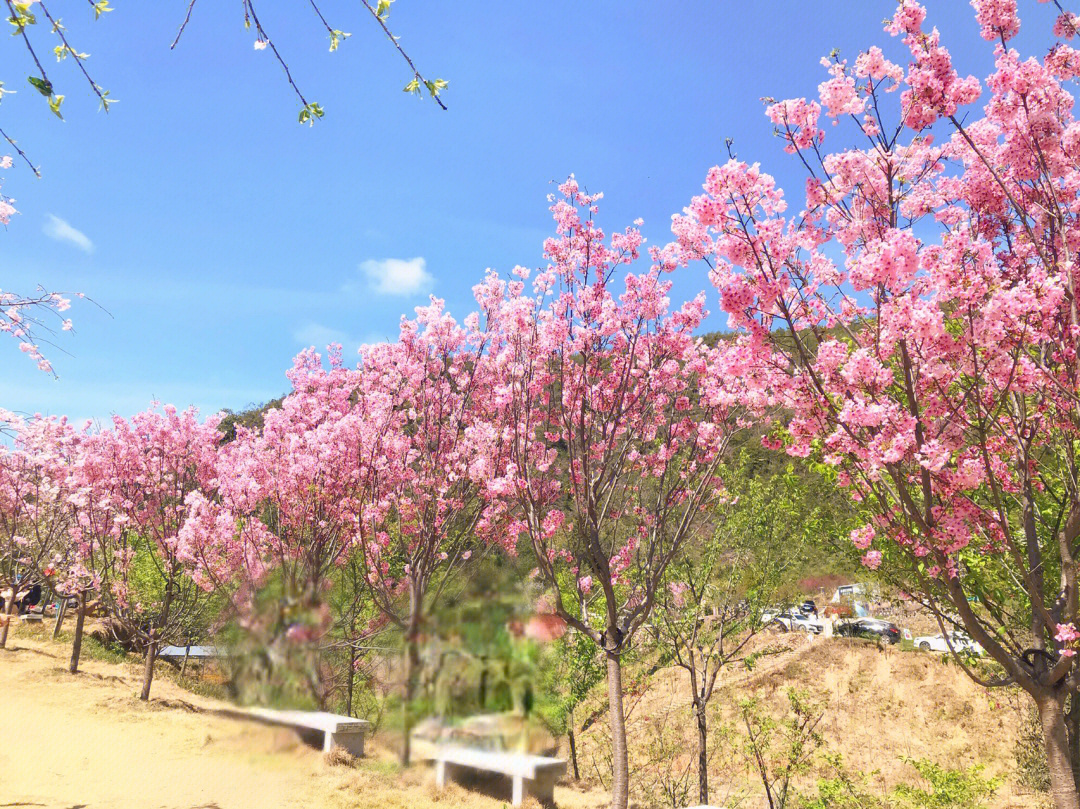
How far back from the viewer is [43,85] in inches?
98.6

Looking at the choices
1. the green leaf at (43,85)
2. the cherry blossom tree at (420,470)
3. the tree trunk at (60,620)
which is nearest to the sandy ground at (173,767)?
the cherry blossom tree at (420,470)

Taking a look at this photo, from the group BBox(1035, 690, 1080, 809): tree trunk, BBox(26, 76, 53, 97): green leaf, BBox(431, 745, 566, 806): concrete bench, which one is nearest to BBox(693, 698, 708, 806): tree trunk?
BBox(431, 745, 566, 806): concrete bench

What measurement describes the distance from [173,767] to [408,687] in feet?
10.3

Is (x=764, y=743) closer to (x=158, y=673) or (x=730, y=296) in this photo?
(x=730, y=296)

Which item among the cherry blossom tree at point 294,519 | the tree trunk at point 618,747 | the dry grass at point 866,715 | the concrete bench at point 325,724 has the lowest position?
the dry grass at point 866,715

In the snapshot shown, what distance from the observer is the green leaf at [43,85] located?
2490 mm

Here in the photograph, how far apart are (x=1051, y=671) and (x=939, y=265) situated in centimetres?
261

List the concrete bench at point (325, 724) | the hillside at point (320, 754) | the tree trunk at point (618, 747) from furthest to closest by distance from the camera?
the concrete bench at point (325, 724)
the hillside at point (320, 754)
the tree trunk at point (618, 747)

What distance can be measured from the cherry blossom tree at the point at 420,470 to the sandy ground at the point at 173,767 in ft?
4.31

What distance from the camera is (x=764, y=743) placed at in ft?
32.7

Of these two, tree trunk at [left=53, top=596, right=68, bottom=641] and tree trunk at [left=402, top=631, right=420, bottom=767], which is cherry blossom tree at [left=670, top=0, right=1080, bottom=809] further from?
tree trunk at [left=53, top=596, right=68, bottom=641]

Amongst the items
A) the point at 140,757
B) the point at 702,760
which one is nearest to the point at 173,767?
the point at 140,757

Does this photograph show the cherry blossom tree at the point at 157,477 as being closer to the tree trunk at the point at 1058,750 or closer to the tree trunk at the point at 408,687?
the tree trunk at the point at 408,687

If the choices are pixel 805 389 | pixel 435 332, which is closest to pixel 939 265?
pixel 805 389
